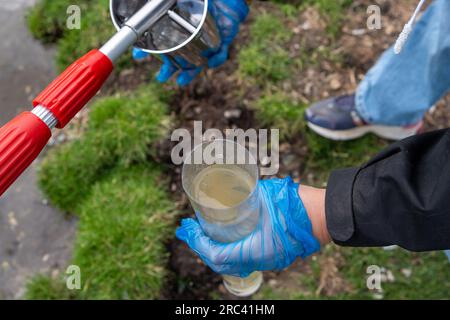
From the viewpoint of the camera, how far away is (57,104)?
46.4 inches

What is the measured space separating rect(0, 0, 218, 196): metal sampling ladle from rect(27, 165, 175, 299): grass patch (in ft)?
2.88

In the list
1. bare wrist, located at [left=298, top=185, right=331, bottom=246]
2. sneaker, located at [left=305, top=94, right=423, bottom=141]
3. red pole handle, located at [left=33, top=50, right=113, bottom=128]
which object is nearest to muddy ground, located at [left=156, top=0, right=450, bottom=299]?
sneaker, located at [left=305, top=94, right=423, bottom=141]

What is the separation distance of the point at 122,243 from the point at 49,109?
96 cm

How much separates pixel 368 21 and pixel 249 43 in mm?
570

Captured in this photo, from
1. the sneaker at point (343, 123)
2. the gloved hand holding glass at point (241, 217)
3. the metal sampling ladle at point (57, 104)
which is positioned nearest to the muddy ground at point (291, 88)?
the sneaker at point (343, 123)

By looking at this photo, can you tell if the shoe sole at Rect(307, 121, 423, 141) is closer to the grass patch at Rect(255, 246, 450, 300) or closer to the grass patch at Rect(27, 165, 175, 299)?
the grass patch at Rect(255, 246, 450, 300)

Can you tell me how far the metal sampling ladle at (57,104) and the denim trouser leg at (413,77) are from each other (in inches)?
38.9

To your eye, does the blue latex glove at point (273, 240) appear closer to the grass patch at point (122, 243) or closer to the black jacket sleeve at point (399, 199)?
the black jacket sleeve at point (399, 199)

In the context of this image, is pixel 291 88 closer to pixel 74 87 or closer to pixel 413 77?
pixel 413 77

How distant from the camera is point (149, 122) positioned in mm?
2162

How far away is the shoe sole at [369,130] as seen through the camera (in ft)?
7.04

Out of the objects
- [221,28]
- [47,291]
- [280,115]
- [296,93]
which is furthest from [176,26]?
[47,291]

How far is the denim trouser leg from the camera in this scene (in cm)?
172

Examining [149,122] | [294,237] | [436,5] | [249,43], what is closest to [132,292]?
[149,122]
